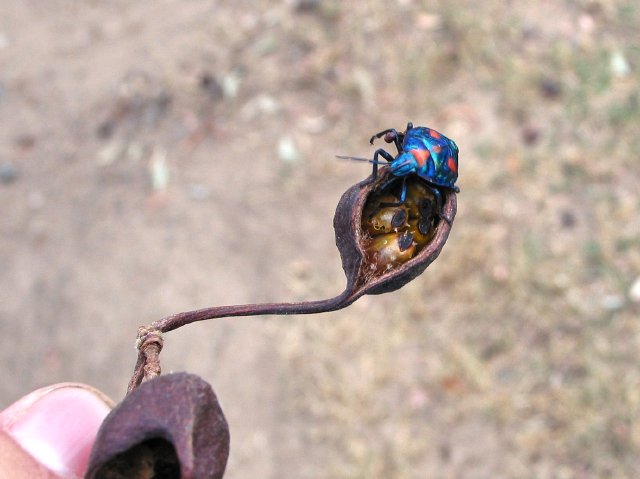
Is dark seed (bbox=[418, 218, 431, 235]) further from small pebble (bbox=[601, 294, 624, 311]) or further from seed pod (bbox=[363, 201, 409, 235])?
small pebble (bbox=[601, 294, 624, 311])

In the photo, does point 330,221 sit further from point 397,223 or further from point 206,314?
point 206,314

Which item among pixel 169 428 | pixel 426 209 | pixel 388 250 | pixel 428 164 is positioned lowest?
pixel 169 428

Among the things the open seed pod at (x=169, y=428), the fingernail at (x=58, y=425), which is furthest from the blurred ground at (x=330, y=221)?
the open seed pod at (x=169, y=428)

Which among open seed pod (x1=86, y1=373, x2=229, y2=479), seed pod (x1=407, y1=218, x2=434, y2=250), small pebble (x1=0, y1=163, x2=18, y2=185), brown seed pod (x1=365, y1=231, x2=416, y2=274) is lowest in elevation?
open seed pod (x1=86, y1=373, x2=229, y2=479)

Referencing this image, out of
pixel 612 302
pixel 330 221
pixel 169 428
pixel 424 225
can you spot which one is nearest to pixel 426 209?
pixel 424 225

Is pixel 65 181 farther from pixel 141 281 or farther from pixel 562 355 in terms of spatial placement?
pixel 562 355

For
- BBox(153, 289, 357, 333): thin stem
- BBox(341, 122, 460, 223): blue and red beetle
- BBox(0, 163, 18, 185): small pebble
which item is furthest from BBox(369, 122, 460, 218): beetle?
BBox(0, 163, 18, 185): small pebble

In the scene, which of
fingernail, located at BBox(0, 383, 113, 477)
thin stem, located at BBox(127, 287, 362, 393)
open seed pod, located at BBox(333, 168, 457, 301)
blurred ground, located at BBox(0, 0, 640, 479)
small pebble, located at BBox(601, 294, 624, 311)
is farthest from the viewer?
small pebble, located at BBox(601, 294, 624, 311)
